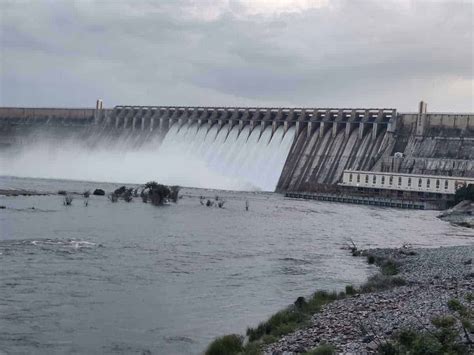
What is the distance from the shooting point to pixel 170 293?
59.5 feet

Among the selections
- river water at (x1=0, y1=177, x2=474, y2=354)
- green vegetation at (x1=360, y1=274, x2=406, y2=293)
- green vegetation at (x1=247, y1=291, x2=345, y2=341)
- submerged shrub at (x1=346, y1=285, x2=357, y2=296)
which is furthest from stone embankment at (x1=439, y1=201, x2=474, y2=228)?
green vegetation at (x1=247, y1=291, x2=345, y2=341)

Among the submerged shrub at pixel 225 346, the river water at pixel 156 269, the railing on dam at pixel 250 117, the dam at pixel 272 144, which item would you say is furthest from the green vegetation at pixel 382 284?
the railing on dam at pixel 250 117

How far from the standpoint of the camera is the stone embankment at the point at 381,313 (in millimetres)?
11555

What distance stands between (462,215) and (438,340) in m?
43.3

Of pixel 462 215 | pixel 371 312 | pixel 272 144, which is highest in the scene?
pixel 272 144

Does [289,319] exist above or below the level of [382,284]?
below

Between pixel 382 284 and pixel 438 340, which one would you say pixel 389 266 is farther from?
pixel 438 340

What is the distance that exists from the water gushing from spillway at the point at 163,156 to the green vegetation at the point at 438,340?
60252 mm

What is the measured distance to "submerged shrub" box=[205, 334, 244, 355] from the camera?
41.4 ft

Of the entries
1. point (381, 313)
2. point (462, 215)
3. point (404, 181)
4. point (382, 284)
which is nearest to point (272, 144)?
point (404, 181)

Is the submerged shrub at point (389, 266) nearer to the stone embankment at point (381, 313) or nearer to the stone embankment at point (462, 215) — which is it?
the stone embankment at point (381, 313)

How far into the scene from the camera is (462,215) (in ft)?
168

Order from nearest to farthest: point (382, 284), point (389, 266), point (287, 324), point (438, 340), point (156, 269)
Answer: point (438, 340), point (287, 324), point (382, 284), point (156, 269), point (389, 266)

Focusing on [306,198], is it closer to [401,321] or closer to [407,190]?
[407,190]
